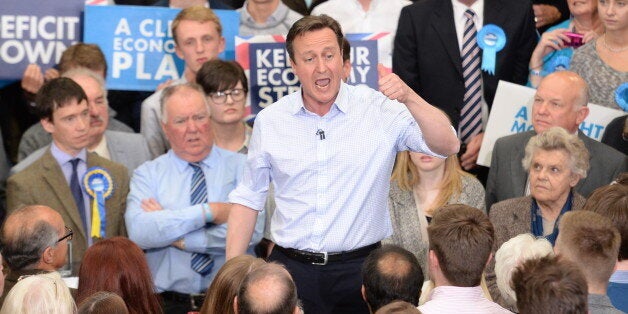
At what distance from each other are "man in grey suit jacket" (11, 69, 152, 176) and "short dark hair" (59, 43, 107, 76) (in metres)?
0.21

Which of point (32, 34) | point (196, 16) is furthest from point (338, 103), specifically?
point (32, 34)

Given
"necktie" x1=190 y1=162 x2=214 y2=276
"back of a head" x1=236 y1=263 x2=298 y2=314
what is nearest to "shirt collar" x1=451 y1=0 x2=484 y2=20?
"necktie" x1=190 y1=162 x2=214 y2=276

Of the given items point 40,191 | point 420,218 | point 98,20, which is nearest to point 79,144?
point 40,191

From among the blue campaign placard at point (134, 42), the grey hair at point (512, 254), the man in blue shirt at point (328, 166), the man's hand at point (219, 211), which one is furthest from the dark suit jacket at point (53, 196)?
the grey hair at point (512, 254)

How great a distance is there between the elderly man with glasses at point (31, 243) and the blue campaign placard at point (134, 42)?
8.44 feet

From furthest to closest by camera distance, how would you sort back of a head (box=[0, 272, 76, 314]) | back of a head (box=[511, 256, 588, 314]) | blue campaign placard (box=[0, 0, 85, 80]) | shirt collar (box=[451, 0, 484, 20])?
blue campaign placard (box=[0, 0, 85, 80])
shirt collar (box=[451, 0, 484, 20])
back of a head (box=[0, 272, 76, 314])
back of a head (box=[511, 256, 588, 314])

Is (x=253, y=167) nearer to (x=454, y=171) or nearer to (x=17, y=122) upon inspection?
(x=454, y=171)

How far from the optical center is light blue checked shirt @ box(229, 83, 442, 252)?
539cm

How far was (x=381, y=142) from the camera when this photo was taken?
5414 mm

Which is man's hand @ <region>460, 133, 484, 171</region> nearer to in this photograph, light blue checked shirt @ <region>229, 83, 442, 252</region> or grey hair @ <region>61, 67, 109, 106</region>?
light blue checked shirt @ <region>229, 83, 442, 252</region>

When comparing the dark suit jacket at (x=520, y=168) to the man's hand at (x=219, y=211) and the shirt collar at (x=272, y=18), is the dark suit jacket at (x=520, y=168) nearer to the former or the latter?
the man's hand at (x=219, y=211)

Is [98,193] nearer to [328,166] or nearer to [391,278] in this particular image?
[328,166]

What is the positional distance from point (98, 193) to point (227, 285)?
101 inches

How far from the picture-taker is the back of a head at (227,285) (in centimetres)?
438
